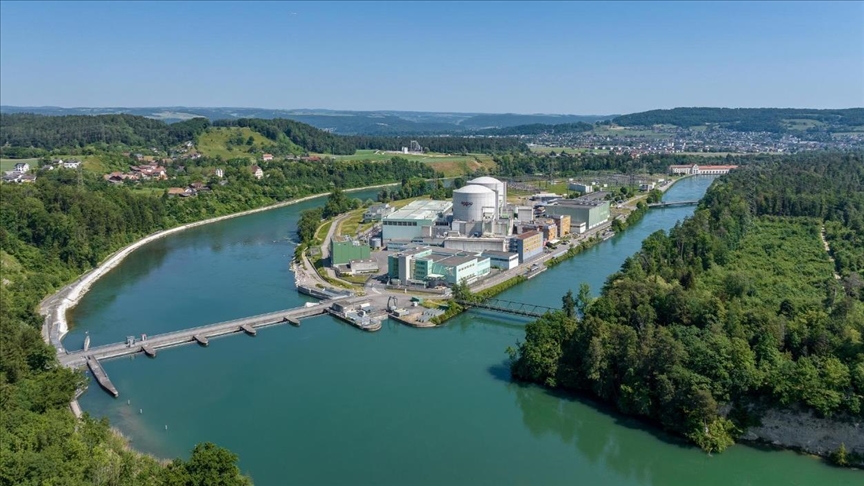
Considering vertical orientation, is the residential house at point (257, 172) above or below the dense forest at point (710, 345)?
above

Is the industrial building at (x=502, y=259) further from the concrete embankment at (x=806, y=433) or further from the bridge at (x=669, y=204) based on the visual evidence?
the bridge at (x=669, y=204)

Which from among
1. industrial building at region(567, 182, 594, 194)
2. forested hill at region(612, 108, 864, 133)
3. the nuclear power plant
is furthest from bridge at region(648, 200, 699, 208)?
forested hill at region(612, 108, 864, 133)

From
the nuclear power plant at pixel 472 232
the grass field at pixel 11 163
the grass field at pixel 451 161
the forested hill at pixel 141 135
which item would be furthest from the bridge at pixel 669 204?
the grass field at pixel 11 163

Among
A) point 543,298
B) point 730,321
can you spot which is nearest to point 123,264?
point 543,298

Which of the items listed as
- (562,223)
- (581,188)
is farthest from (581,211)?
(581,188)

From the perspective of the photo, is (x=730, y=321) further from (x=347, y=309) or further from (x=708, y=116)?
(x=708, y=116)

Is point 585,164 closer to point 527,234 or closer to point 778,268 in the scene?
point 527,234
